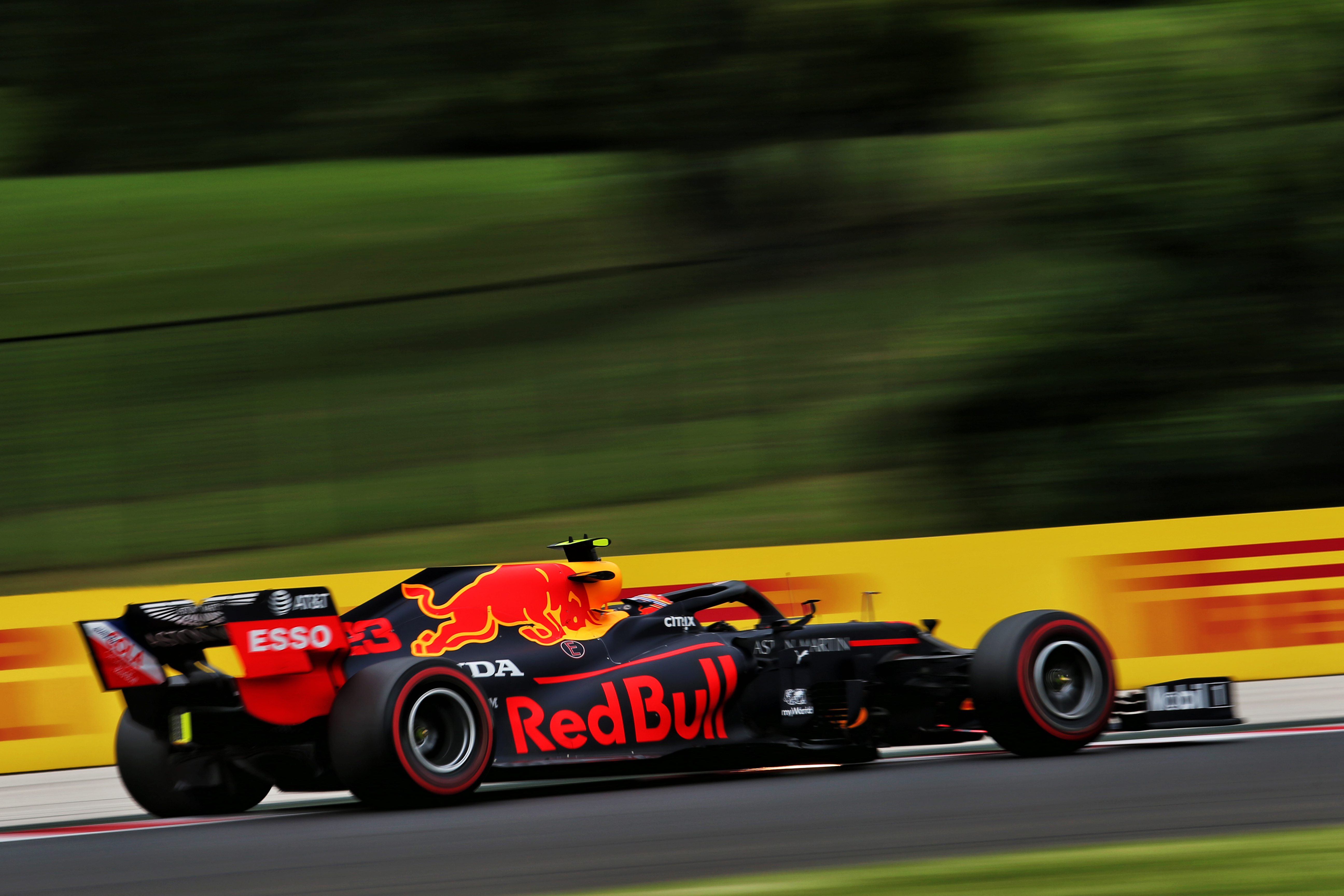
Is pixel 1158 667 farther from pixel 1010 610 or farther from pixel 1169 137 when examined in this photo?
pixel 1169 137

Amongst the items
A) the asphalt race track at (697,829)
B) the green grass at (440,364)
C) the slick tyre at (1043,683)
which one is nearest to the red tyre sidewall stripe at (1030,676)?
the slick tyre at (1043,683)

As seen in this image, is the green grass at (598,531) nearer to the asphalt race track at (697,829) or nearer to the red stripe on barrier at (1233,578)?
the red stripe on barrier at (1233,578)

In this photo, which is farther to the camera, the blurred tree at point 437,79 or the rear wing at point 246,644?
the blurred tree at point 437,79

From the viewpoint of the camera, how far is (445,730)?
7.28 meters

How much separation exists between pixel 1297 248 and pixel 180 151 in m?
18.4

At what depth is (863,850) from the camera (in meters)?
5.43

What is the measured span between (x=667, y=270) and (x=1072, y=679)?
17.1 m

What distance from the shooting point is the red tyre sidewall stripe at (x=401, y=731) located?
6957 millimetres

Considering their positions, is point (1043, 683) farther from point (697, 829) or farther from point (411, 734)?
point (411, 734)

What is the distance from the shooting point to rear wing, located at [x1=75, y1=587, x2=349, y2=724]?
706 centimetres

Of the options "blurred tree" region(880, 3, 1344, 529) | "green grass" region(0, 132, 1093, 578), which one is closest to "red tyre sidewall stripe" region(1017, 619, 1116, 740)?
"blurred tree" region(880, 3, 1344, 529)

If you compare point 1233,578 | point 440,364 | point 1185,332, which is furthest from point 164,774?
point 440,364

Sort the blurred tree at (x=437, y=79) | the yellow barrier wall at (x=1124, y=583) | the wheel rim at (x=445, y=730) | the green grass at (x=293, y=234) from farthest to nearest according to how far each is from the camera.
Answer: the blurred tree at (x=437, y=79) < the green grass at (x=293, y=234) < the yellow barrier wall at (x=1124, y=583) < the wheel rim at (x=445, y=730)

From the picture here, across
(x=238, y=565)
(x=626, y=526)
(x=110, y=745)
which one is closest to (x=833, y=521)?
(x=626, y=526)
